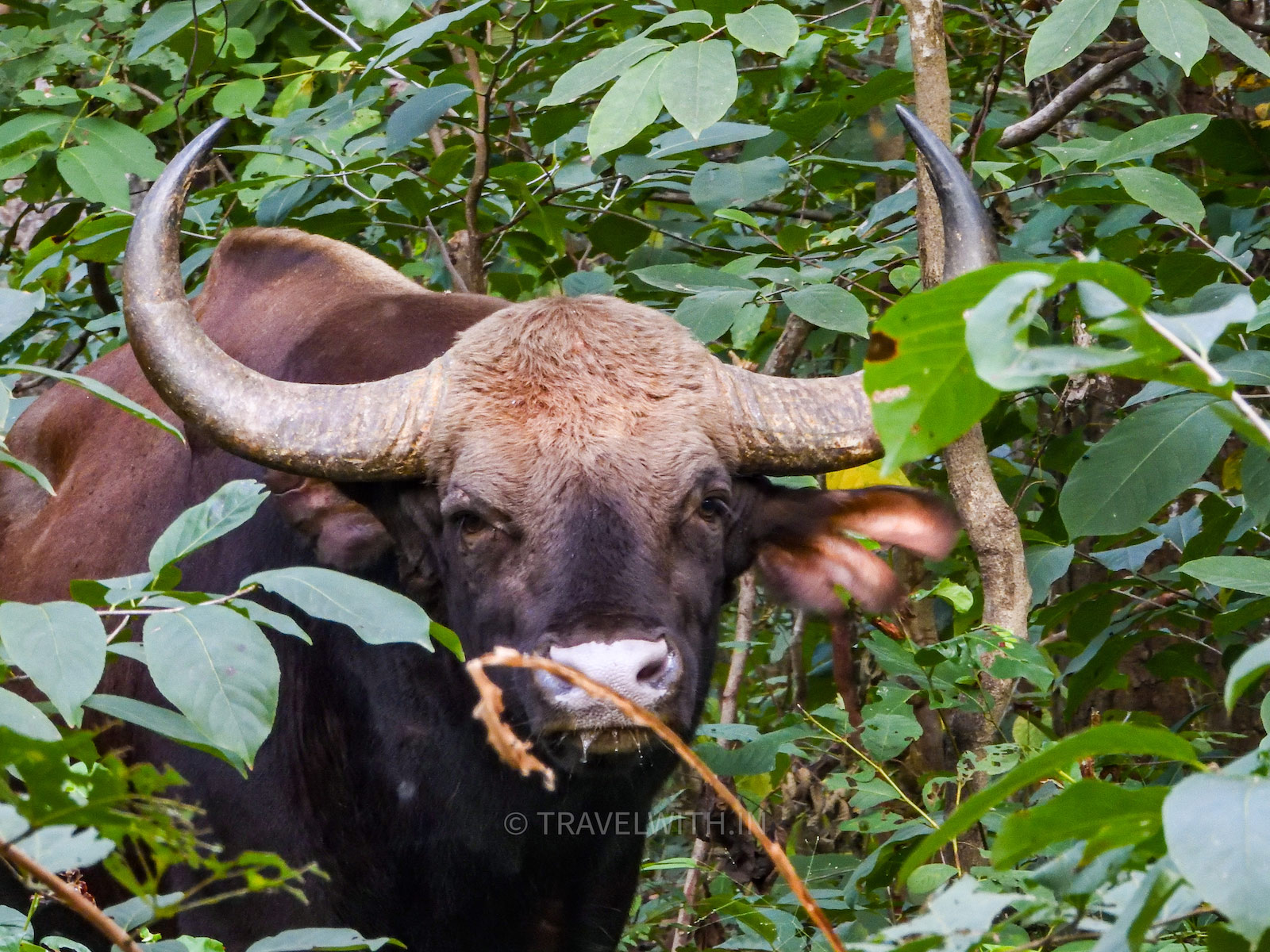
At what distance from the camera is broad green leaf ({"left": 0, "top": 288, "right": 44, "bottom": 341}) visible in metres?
2.03

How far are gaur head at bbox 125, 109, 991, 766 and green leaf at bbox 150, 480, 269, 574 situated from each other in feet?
2.48

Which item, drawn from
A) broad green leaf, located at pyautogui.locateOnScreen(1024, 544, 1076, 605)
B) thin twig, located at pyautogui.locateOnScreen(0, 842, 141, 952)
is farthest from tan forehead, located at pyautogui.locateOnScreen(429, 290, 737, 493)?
thin twig, located at pyautogui.locateOnScreen(0, 842, 141, 952)

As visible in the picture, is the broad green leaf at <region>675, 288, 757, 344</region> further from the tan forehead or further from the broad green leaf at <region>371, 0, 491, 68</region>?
the broad green leaf at <region>371, 0, 491, 68</region>

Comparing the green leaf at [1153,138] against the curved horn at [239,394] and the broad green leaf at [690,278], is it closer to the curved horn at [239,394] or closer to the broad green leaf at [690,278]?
the broad green leaf at [690,278]

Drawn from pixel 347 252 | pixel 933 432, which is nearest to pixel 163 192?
pixel 347 252

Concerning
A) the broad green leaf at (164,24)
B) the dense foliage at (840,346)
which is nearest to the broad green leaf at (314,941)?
the dense foliage at (840,346)

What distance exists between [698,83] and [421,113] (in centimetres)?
128

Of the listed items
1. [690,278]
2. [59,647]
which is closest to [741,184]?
[690,278]

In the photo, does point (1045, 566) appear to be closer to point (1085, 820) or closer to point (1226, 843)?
point (1085, 820)

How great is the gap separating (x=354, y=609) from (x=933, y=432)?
93cm

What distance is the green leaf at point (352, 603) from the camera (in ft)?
6.10

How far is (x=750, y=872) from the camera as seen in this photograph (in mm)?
4898

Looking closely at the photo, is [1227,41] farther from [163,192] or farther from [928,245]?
Answer: [163,192]

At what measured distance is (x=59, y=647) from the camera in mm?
1623
